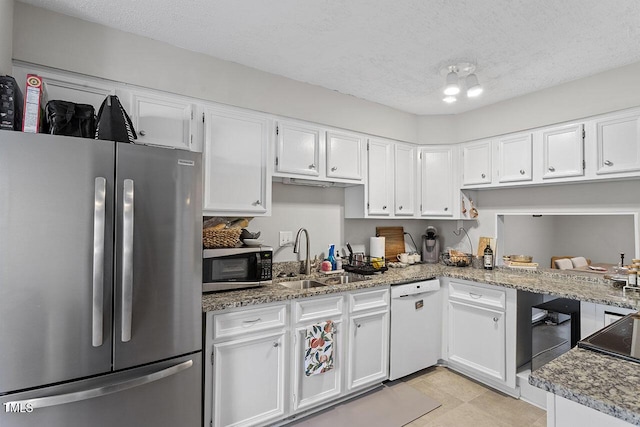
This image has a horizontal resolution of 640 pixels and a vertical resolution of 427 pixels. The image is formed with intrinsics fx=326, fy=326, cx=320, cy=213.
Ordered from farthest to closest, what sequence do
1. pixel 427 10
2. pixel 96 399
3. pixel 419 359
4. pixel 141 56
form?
pixel 419 359, pixel 141 56, pixel 427 10, pixel 96 399

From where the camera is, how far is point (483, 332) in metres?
2.71

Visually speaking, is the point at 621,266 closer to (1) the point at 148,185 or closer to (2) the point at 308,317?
A: (2) the point at 308,317

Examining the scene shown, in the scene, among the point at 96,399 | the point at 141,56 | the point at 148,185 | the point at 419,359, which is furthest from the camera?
the point at 419,359

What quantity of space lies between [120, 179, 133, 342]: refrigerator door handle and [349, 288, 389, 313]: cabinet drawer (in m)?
1.47

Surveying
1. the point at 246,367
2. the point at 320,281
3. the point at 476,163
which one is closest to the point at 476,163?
the point at 476,163

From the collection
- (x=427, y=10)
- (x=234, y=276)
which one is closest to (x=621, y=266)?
(x=427, y=10)

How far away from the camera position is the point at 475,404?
248 centimetres

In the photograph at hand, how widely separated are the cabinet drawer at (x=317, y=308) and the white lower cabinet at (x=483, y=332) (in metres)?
1.20

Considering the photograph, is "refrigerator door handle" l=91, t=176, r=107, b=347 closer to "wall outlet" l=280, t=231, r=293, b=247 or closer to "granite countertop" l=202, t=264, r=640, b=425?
"granite countertop" l=202, t=264, r=640, b=425

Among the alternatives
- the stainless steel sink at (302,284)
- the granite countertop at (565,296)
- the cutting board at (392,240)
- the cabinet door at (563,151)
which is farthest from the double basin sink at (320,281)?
the cabinet door at (563,151)

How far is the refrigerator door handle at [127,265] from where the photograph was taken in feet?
4.89

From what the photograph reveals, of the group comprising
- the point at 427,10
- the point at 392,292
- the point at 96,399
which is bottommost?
the point at 96,399

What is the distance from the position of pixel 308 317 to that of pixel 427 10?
6.59ft

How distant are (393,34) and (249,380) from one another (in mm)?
2334
